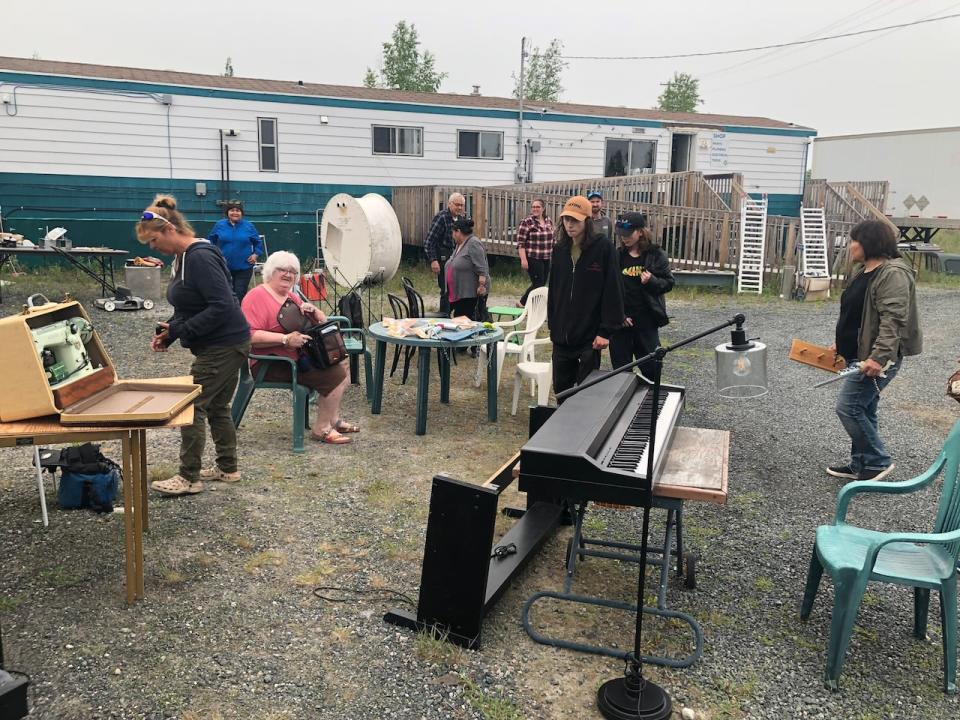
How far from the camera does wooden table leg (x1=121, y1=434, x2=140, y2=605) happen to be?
10.3ft

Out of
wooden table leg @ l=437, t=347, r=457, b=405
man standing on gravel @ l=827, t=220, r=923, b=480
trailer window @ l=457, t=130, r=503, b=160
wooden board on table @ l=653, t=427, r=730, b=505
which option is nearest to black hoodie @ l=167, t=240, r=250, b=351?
wooden board on table @ l=653, t=427, r=730, b=505

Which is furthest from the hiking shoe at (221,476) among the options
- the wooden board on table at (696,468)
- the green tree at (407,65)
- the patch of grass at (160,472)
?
the green tree at (407,65)

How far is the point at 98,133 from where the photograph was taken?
556 inches

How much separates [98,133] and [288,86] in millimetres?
4056

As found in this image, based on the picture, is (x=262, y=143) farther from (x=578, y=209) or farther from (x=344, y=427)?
(x=578, y=209)

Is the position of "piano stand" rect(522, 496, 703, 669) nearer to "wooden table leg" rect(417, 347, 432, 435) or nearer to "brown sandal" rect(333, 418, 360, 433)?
"wooden table leg" rect(417, 347, 432, 435)

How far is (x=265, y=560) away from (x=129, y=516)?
788 mm

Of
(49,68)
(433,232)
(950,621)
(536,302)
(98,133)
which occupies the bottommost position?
(950,621)

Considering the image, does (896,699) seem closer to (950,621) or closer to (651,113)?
(950,621)

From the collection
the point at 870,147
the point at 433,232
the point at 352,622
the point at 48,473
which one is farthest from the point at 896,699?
the point at 870,147

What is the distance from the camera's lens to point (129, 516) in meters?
3.18

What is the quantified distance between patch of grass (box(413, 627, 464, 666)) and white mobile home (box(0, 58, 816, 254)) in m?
13.5

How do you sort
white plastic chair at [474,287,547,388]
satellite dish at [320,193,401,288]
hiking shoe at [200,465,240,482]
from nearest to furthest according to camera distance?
hiking shoe at [200,465,240,482] → white plastic chair at [474,287,547,388] → satellite dish at [320,193,401,288]

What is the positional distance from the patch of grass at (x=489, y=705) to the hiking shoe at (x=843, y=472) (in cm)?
→ 340
